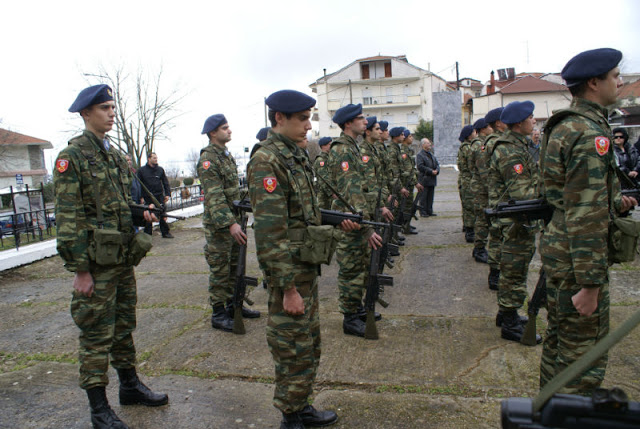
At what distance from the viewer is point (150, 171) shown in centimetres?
1000

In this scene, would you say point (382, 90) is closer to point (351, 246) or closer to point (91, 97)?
point (351, 246)

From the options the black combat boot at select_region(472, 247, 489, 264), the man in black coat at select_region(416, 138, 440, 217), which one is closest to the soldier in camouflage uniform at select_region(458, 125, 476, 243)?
the man in black coat at select_region(416, 138, 440, 217)

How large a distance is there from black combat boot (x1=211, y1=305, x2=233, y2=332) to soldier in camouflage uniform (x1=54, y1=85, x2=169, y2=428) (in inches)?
52.1

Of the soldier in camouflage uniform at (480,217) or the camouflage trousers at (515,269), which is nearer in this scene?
the camouflage trousers at (515,269)

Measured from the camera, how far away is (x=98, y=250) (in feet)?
9.51

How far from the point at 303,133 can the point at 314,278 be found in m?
0.92

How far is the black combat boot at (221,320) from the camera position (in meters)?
4.53

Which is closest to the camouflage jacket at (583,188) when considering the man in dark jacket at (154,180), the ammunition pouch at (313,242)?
the ammunition pouch at (313,242)

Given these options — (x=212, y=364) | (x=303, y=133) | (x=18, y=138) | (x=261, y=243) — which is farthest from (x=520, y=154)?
(x=18, y=138)

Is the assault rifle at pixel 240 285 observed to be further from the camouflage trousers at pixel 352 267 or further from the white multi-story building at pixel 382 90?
the white multi-story building at pixel 382 90

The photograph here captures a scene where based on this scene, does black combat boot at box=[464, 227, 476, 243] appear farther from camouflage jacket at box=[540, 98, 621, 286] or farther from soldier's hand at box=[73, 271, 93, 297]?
soldier's hand at box=[73, 271, 93, 297]

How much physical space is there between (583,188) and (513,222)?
1.77 metres

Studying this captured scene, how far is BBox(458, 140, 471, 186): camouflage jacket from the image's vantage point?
8.83 meters

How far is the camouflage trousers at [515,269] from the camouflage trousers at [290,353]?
2171 millimetres
